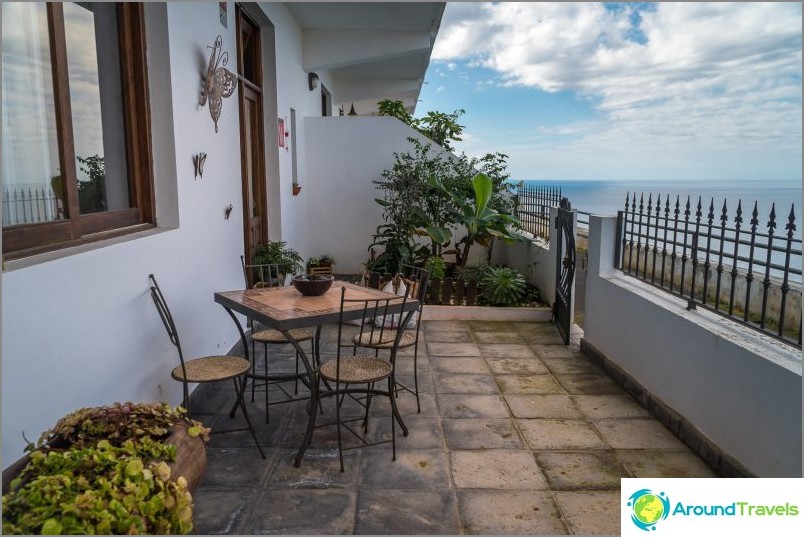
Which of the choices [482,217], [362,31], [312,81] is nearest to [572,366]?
[482,217]

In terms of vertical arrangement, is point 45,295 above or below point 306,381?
above

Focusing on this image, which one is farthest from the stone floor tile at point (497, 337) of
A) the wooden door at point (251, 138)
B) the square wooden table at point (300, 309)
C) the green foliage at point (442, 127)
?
the green foliage at point (442, 127)

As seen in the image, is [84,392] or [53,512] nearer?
[53,512]

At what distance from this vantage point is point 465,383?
384 cm

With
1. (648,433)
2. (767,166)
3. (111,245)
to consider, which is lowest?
(648,433)

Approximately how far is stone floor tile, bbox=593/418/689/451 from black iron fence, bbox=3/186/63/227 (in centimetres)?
310

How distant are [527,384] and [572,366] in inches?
24.7

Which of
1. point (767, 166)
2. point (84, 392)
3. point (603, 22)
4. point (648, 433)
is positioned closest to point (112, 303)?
point (84, 392)

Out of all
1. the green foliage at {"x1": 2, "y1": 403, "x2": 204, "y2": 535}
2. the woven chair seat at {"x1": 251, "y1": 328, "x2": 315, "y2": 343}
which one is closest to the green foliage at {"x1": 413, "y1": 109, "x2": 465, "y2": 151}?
the woven chair seat at {"x1": 251, "y1": 328, "x2": 315, "y2": 343}

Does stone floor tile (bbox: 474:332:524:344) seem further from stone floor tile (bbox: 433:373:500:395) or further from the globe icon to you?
A: the globe icon

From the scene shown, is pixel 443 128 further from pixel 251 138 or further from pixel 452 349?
pixel 452 349

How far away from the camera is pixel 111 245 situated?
2396 mm

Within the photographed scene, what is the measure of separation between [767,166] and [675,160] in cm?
172

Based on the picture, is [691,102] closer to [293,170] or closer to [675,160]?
[675,160]
